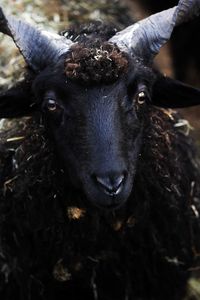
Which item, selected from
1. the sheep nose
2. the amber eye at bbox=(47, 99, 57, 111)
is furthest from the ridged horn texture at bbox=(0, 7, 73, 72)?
the sheep nose

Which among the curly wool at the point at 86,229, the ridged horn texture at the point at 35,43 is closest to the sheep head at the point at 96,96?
the ridged horn texture at the point at 35,43

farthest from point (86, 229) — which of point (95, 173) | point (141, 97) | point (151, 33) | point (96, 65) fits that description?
point (151, 33)

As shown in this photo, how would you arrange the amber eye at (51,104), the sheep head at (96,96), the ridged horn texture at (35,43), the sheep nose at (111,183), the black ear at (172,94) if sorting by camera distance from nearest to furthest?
the sheep nose at (111,183)
the sheep head at (96,96)
the amber eye at (51,104)
the ridged horn texture at (35,43)
the black ear at (172,94)

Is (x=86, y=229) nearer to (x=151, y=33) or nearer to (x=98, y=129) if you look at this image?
(x=98, y=129)

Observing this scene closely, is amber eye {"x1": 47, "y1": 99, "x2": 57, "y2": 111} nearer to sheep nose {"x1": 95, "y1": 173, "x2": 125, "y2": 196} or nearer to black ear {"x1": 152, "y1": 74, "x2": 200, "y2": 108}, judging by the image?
sheep nose {"x1": 95, "y1": 173, "x2": 125, "y2": 196}

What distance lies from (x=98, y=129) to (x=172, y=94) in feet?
2.68

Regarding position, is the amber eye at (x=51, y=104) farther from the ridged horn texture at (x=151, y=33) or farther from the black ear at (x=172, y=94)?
the black ear at (x=172, y=94)

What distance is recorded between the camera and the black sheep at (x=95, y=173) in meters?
4.71

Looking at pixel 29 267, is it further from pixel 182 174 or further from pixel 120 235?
pixel 182 174

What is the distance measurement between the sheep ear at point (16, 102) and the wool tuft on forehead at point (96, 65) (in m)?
0.50

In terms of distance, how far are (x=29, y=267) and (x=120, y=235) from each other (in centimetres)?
65

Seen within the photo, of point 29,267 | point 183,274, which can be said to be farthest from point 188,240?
point 29,267

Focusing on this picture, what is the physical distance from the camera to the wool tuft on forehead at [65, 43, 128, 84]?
468cm

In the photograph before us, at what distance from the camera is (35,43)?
16.6ft
